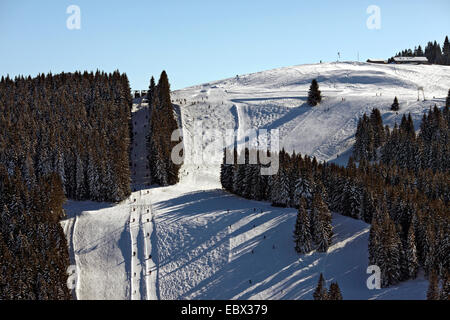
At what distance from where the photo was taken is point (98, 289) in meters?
68.5

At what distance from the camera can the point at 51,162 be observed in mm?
96562

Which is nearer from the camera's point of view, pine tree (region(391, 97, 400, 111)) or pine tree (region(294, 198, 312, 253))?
pine tree (region(294, 198, 312, 253))

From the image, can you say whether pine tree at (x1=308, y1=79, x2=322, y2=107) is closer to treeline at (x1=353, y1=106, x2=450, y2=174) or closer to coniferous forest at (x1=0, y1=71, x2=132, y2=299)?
treeline at (x1=353, y1=106, x2=450, y2=174)

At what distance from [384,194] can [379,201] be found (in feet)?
8.69

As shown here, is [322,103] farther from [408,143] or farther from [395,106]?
[408,143]

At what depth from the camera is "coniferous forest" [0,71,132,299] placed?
2557 inches

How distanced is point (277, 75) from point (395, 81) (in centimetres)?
3825

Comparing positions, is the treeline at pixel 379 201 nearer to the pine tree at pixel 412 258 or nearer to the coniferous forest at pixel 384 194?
the pine tree at pixel 412 258

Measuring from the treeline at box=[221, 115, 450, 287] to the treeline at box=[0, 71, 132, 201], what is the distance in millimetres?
20461

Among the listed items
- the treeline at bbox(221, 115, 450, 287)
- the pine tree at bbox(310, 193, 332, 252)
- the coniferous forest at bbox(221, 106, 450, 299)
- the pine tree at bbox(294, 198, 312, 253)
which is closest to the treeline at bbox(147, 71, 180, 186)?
the treeline at bbox(221, 115, 450, 287)
